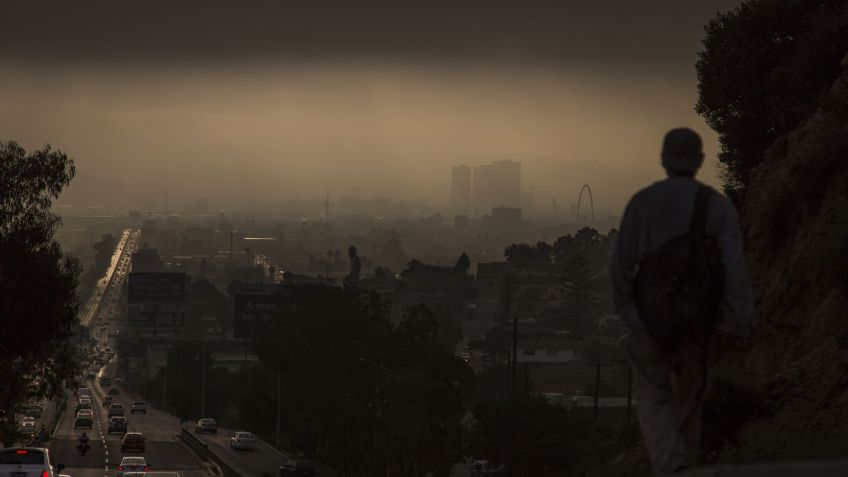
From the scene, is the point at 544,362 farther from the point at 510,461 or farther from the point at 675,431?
the point at 675,431

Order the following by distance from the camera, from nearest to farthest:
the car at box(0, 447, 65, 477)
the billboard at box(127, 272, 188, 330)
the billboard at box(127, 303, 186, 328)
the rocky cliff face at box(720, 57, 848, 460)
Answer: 1. the rocky cliff face at box(720, 57, 848, 460)
2. the car at box(0, 447, 65, 477)
3. the billboard at box(127, 303, 186, 328)
4. the billboard at box(127, 272, 188, 330)

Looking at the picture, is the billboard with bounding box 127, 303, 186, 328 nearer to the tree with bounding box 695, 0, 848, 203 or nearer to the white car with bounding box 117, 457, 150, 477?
the white car with bounding box 117, 457, 150, 477

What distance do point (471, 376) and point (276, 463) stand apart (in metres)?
10.3

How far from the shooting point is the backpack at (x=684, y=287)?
8.52 metres

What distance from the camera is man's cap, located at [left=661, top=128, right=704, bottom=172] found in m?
8.76

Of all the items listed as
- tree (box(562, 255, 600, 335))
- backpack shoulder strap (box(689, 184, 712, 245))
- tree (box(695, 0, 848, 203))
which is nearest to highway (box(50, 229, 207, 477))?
tree (box(695, 0, 848, 203))

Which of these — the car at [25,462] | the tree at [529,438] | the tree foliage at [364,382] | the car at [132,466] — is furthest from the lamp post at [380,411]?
the car at [25,462]

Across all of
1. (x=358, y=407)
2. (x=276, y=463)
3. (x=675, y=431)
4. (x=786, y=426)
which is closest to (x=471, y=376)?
(x=358, y=407)

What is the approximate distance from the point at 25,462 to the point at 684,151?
21.2 m

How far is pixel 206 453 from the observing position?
67688mm

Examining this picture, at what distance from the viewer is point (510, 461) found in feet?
169

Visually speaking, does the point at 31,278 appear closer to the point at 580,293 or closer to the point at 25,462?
the point at 25,462

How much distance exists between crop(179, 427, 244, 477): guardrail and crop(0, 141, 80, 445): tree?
12551 mm

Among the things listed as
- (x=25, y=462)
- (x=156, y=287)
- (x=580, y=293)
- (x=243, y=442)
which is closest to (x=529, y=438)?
(x=25, y=462)
